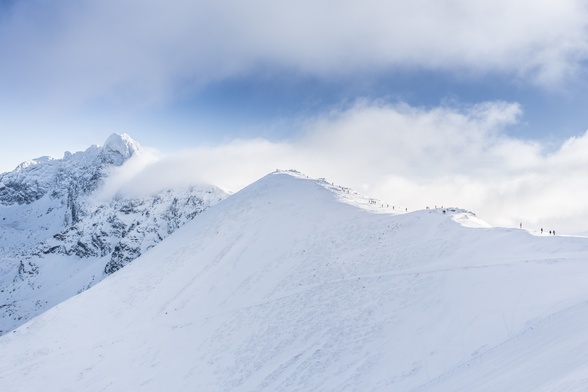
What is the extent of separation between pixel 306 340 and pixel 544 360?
68.3 ft

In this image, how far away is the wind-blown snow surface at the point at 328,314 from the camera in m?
24.8

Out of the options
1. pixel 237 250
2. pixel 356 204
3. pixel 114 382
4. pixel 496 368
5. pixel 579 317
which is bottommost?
pixel 114 382

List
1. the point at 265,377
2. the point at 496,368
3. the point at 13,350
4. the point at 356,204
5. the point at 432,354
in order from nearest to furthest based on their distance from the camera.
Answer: the point at 496,368
the point at 432,354
the point at 265,377
the point at 13,350
the point at 356,204

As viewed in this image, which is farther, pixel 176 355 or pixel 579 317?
pixel 176 355

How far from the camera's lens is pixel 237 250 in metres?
56.0

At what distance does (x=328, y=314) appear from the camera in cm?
3700

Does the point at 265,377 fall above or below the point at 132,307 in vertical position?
below

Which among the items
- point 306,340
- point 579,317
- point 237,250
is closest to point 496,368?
point 579,317

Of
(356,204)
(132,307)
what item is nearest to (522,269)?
(356,204)

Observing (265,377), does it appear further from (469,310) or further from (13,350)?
(13,350)

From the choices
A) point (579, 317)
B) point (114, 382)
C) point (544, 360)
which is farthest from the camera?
point (114, 382)

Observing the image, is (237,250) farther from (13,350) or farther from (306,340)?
(13,350)

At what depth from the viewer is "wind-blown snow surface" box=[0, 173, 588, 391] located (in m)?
24.8

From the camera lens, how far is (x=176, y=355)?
129ft
